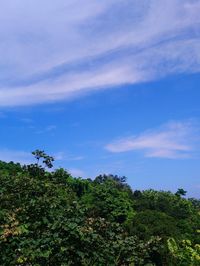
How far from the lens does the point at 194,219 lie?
44125mm

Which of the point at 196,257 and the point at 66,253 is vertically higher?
the point at 196,257

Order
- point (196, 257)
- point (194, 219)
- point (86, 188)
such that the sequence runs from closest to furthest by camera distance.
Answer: point (196, 257) < point (194, 219) < point (86, 188)

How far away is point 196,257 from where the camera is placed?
41.3 ft

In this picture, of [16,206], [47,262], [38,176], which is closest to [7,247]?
[47,262]

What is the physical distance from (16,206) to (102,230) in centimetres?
150

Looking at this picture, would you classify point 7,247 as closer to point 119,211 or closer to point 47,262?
point 47,262

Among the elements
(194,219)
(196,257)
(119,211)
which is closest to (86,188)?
(119,211)

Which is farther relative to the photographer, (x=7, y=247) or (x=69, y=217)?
(x=69, y=217)

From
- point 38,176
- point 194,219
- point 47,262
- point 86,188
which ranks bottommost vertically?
point 47,262

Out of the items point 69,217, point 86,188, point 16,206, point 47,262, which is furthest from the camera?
point 86,188

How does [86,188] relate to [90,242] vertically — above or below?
above

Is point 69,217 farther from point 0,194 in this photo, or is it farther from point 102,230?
point 0,194

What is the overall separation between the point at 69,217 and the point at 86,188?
43.1m

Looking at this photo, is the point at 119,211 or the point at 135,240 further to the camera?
the point at 119,211
